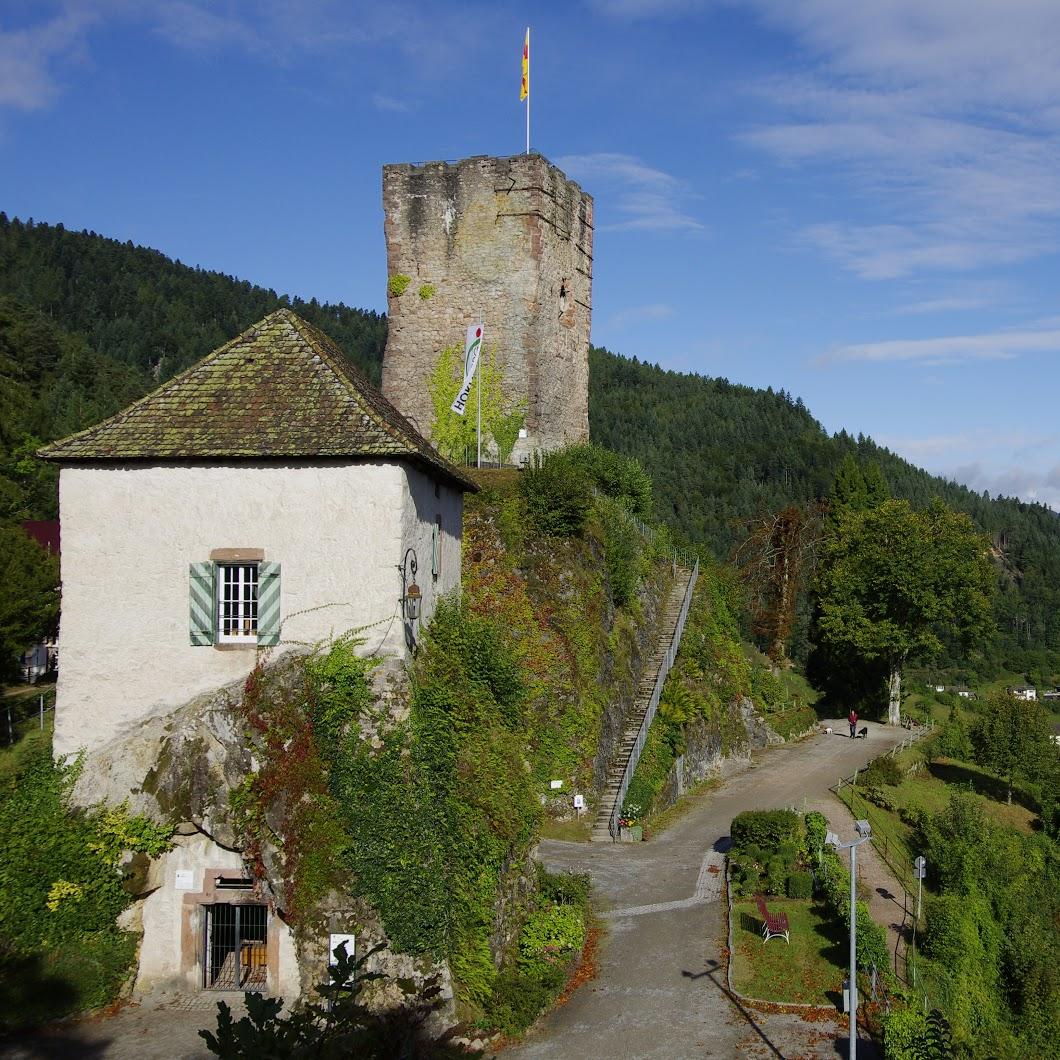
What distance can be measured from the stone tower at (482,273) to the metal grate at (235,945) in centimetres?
1961

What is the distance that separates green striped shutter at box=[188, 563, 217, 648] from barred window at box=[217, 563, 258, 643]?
0.11m

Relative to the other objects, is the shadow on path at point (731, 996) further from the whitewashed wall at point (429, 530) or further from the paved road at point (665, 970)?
the whitewashed wall at point (429, 530)

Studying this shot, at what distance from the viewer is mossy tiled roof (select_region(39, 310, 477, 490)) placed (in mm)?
18203

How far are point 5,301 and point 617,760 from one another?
76678 millimetres

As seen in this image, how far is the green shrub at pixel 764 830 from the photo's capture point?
1006 inches

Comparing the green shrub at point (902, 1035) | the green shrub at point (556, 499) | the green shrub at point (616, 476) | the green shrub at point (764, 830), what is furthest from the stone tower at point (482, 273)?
the green shrub at point (902, 1035)

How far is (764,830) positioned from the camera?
25531 millimetres

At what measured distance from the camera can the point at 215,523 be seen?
18.5 m

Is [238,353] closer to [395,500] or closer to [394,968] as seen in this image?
[395,500]

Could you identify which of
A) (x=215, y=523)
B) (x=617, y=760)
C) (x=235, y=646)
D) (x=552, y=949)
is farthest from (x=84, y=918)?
(x=617, y=760)

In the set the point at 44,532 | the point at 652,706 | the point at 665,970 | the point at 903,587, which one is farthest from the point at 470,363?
the point at 44,532

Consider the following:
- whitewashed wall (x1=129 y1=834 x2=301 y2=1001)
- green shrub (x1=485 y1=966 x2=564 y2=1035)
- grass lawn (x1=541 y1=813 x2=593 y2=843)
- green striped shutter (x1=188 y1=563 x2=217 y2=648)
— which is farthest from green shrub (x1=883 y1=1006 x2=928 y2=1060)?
green striped shutter (x1=188 y1=563 x2=217 y2=648)

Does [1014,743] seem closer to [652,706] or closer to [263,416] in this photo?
[652,706]

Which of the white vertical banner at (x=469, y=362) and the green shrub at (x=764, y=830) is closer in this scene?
the green shrub at (x=764, y=830)
